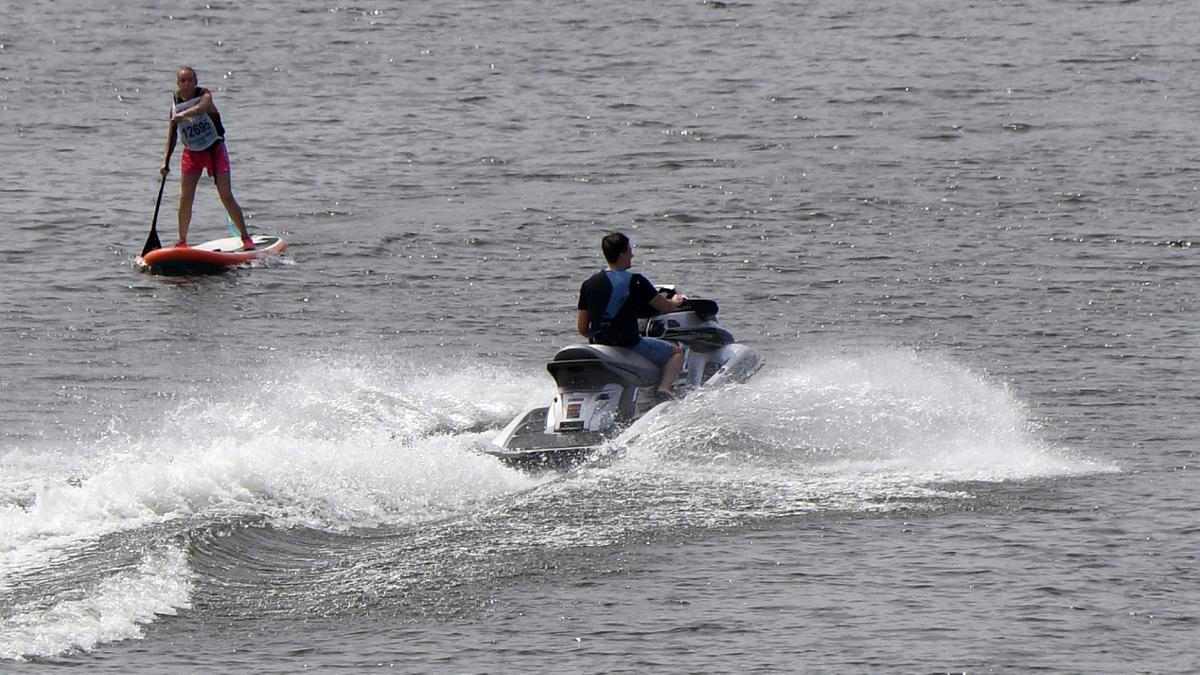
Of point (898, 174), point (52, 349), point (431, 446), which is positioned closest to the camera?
point (431, 446)

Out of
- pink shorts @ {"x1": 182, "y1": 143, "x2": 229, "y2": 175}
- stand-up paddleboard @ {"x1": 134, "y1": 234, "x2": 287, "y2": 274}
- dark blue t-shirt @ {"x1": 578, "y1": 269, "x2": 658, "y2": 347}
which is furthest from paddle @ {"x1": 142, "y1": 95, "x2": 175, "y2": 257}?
dark blue t-shirt @ {"x1": 578, "y1": 269, "x2": 658, "y2": 347}

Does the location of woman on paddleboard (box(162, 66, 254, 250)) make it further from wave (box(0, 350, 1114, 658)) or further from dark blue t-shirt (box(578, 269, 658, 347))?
dark blue t-shirt (box(578, 269, 658, 347))

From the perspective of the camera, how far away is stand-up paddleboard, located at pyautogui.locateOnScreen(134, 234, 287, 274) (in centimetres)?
2164

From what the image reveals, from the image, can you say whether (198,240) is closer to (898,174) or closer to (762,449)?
(898,174)

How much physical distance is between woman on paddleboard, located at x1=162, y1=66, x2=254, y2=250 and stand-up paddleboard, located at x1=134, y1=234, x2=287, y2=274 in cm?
18

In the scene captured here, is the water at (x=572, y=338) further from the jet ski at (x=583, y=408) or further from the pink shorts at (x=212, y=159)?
the pink shorts at (x=212, y=159)

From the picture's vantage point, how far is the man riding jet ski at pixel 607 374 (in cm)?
1406

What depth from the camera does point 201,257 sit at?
21.8 meters

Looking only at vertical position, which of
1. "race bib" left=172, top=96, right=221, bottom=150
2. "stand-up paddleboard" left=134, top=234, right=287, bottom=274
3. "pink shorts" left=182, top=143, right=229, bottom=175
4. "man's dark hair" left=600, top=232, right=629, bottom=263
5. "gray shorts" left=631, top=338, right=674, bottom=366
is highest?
"man's dark hair" left=600, top=232, right=629, bottom=263

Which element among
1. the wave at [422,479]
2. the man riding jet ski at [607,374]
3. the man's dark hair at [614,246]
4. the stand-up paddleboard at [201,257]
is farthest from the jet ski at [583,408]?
the stand-up paddleboard at [201,257]

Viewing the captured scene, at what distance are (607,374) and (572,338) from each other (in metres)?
4.49

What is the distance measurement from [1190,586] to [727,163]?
16222 mm

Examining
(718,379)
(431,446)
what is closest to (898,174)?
(718,379)

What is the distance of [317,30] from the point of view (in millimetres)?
38438
